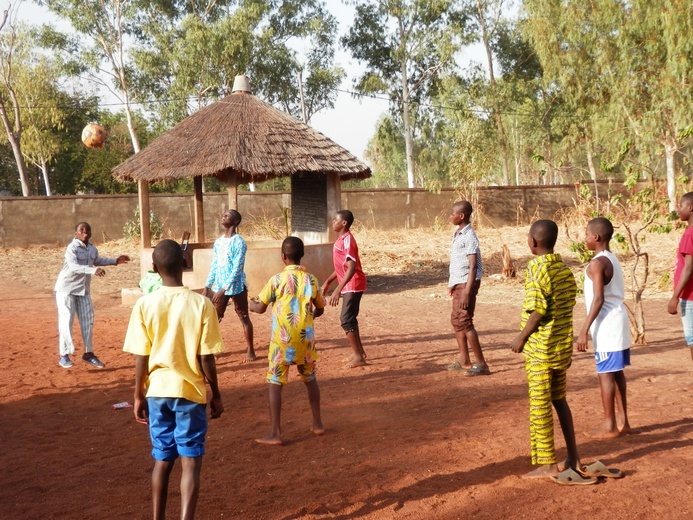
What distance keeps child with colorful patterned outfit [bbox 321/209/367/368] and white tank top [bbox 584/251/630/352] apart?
269 centimetres

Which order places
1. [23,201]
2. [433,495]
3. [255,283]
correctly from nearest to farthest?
[433,495], [255,283], [23,201]

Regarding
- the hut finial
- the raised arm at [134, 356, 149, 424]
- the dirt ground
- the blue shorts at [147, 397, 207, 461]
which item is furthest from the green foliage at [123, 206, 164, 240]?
the blue shorts at [147, 397, 207, 461]

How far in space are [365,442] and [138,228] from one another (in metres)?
19.3

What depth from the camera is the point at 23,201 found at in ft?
75.0

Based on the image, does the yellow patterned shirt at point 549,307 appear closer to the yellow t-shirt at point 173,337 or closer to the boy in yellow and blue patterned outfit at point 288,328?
the boy in yellow and blue patterned outfit at point 288,328

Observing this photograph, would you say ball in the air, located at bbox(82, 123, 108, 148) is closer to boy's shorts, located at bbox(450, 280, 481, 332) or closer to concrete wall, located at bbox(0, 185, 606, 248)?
concrete wall, located at bbox(0, 185, 606, 248)

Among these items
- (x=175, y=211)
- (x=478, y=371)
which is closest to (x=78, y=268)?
(x=478, y=371)

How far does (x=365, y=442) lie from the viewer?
5.32m

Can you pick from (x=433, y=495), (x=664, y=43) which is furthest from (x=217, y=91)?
(x=433, y=495)

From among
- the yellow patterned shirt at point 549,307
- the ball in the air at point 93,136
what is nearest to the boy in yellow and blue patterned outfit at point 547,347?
the yellow patterned shirt at point 549,307

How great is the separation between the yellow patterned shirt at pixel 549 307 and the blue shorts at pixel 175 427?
75.0 inches

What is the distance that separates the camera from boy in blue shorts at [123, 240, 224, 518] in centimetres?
366

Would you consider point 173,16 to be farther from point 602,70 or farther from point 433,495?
point 433,495

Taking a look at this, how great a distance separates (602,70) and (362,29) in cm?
1106
